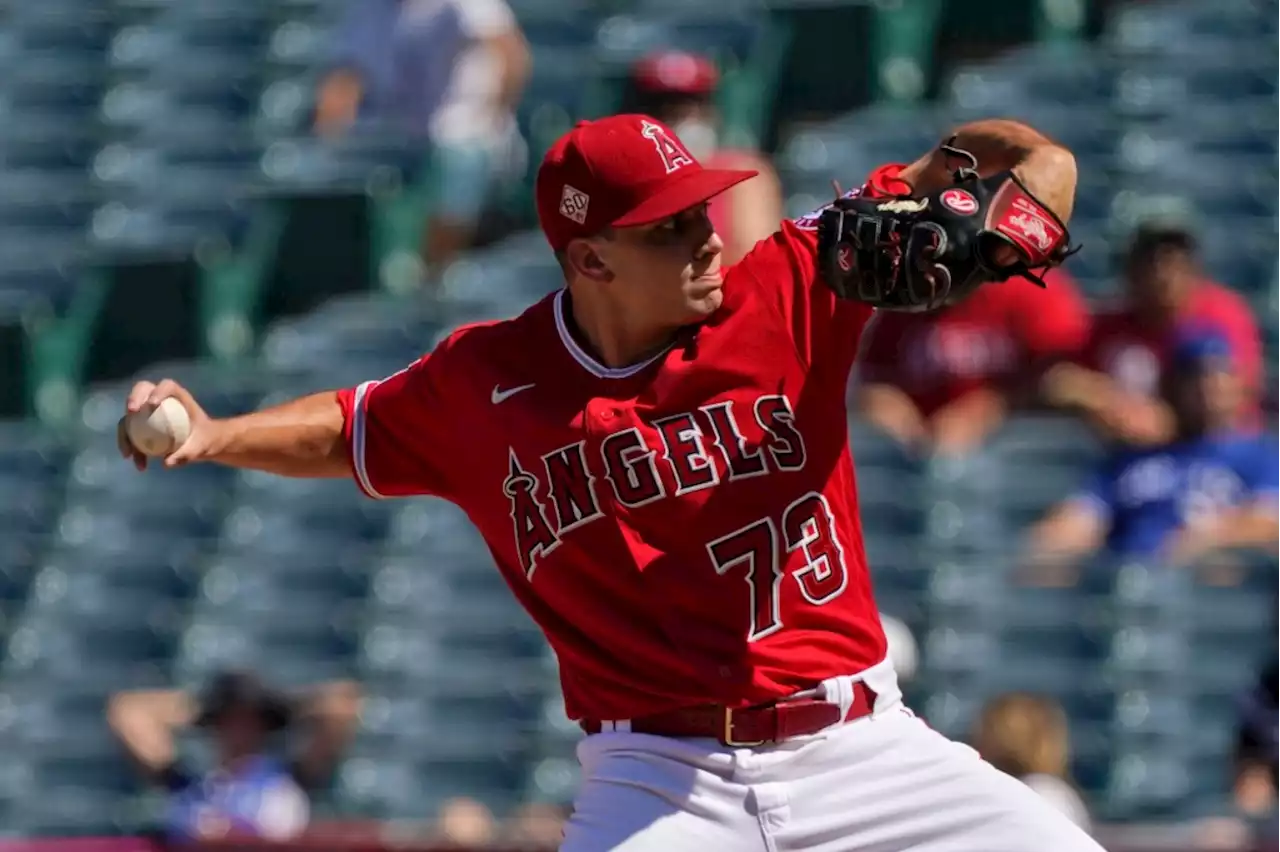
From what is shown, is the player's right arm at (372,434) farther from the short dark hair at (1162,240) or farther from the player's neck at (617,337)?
the short dark hair at (1162,240)

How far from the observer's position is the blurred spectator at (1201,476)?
18.2 feet

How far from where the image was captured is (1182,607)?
551 centimetres

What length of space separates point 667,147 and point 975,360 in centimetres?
280

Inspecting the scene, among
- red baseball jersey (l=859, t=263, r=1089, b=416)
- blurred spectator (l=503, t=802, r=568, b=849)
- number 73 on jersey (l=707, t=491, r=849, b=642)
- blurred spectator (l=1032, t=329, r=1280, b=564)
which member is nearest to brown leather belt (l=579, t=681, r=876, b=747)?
number 73 on jersey (l=707, t=491, r=849, b=642)

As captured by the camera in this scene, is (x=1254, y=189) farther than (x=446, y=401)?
Yes

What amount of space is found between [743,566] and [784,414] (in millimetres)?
254

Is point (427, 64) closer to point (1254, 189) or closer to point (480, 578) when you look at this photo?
point (480, 578)

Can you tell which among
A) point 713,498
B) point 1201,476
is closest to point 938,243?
point 713,498

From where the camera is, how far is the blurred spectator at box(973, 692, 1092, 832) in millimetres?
5066

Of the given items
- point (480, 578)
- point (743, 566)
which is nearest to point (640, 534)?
point (743, 566)

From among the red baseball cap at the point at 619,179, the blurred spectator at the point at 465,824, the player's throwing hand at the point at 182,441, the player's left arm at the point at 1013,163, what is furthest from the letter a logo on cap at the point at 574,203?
the blurred spectator at the point at 465,824

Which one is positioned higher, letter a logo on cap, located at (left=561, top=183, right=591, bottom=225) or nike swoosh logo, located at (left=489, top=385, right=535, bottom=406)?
letter a logo on cap, located at (left=561, top=183, right=591, bottom=225)

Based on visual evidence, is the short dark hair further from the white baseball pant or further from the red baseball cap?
the white baseball pant

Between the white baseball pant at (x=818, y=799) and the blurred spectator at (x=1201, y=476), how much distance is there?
244 cm
